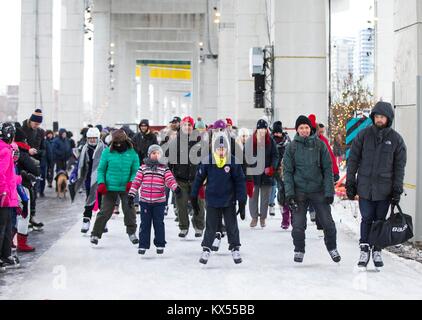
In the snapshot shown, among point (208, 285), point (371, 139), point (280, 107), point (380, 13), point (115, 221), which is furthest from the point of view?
point (380, 13)

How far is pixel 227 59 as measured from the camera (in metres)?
34.6

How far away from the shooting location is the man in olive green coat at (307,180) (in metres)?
8.25

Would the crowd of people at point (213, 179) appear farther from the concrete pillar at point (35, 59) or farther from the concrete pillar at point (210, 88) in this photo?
the concrete pillar at point (210, 88)

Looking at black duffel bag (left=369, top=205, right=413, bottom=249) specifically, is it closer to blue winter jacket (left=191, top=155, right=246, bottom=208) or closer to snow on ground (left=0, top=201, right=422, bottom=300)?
snow on ground (left=0, top=201, right=422, bottom=300)

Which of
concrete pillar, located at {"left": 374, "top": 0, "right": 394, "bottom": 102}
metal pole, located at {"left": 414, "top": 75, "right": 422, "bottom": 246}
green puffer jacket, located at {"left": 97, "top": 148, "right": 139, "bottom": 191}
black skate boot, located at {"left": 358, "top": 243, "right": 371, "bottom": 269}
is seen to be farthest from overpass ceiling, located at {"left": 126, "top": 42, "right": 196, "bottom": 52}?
black skate boot, located at {"left": 358, "top": 243, "right": 371, "bottom": 269}

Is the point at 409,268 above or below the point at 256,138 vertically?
below

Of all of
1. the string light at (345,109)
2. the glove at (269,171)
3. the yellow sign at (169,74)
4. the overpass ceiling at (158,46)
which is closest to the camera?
the glove at (269,171)

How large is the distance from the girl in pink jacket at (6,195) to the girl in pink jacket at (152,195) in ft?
5.55

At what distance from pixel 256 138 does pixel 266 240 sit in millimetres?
2181

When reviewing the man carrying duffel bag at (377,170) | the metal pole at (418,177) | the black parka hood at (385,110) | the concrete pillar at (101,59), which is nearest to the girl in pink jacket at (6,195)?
the man carrying duffel bag at (377,170)

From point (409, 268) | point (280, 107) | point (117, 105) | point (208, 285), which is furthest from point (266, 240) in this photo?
point (117, 105)

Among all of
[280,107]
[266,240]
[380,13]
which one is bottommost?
[266,240]

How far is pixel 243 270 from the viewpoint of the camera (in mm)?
8055
